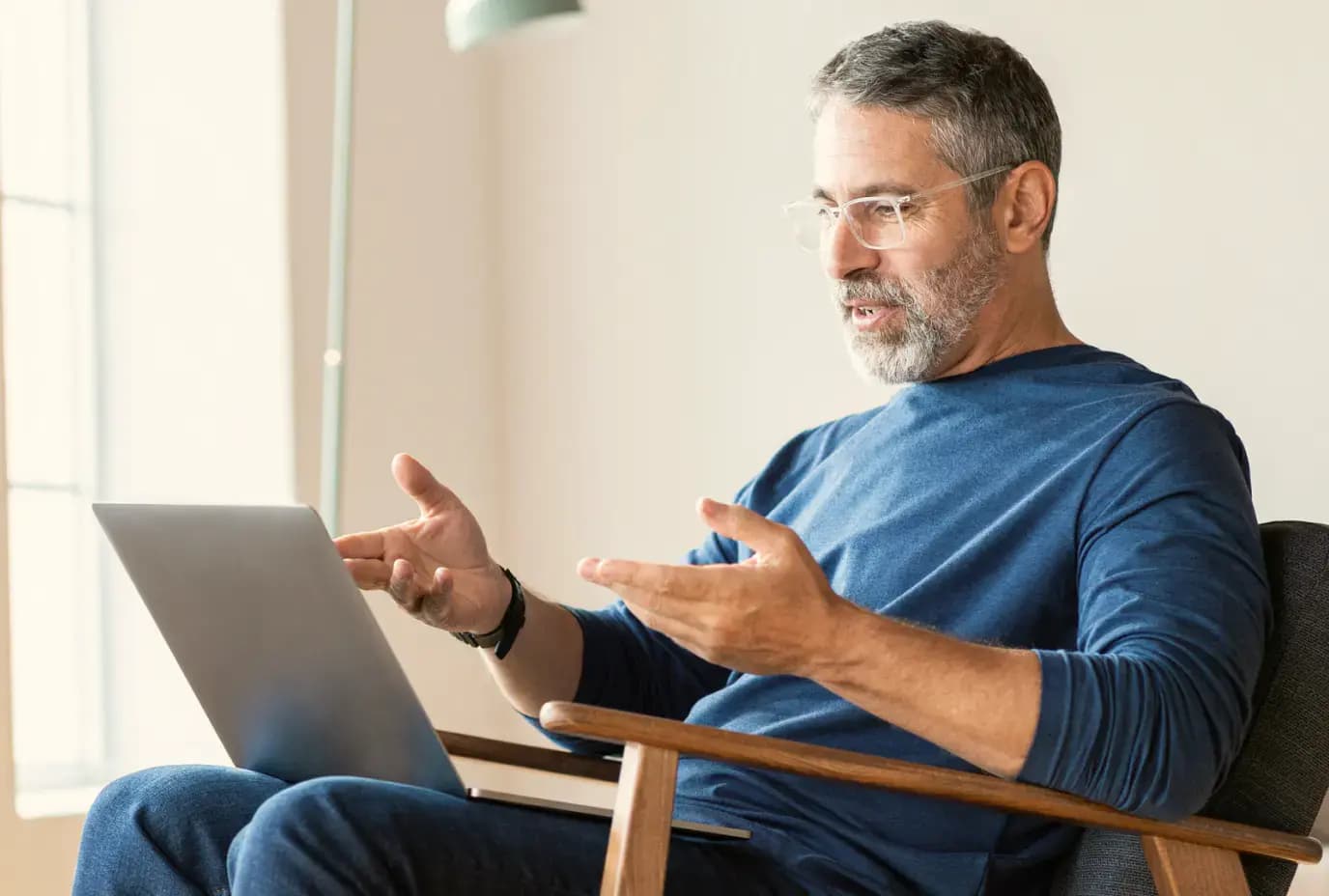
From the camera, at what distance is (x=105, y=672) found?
3166 millimetres

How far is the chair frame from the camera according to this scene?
4.31 feet

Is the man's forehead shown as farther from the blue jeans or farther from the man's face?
the blue jeans

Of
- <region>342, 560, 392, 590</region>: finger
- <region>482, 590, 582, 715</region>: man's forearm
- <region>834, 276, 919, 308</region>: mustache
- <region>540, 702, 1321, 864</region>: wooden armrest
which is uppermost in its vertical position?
<region>834, 276, 919, 308</region>: mustache

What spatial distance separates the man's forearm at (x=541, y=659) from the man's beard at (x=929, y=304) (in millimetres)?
490

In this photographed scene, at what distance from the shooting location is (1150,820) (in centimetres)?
143

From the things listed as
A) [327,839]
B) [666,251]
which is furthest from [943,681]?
[666,251]

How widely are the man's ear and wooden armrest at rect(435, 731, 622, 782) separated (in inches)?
30.1

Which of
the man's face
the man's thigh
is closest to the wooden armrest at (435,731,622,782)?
the man's thigh

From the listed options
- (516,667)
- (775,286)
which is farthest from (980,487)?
(775,286)

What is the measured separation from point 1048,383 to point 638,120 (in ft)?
5.86

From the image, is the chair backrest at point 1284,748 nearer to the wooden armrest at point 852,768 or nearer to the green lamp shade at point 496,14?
the wooden armrest at point 852,768

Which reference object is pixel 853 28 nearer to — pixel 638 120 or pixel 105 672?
pixel 638 120

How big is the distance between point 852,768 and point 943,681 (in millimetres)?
107

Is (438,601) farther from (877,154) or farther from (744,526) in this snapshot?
(877,154)
